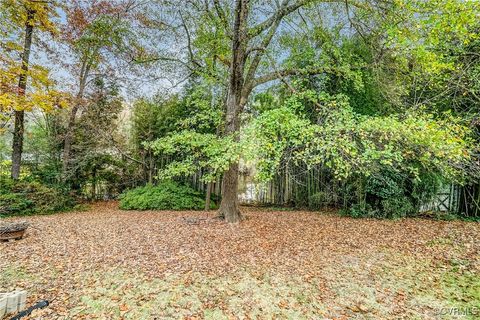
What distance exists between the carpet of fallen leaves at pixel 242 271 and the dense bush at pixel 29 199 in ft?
6.05

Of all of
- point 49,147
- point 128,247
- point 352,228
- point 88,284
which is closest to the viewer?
point 88,284

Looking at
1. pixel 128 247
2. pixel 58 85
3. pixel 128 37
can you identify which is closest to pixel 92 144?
pixel 58 85

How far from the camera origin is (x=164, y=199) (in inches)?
354

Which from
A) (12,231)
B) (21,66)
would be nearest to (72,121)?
(21,66)

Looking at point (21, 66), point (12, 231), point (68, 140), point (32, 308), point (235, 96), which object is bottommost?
point (32, 308)

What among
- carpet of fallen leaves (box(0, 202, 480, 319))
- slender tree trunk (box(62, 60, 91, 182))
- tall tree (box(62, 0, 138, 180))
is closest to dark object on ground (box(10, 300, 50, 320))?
carpet of fallen leaves (box(0, 202, 480, 319))

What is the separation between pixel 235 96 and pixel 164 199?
4993 mm

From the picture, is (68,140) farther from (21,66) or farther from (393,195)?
(393,195)

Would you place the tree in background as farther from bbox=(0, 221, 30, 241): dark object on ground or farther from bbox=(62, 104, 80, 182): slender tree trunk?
bbox=(0, 221, 30, 241): dark object on ground

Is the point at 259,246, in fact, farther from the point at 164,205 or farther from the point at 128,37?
the point at 128,37

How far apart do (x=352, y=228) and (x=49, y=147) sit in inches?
433

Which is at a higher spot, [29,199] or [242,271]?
[29,199]

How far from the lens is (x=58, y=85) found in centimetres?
871

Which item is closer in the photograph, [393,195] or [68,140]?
[393,195]
